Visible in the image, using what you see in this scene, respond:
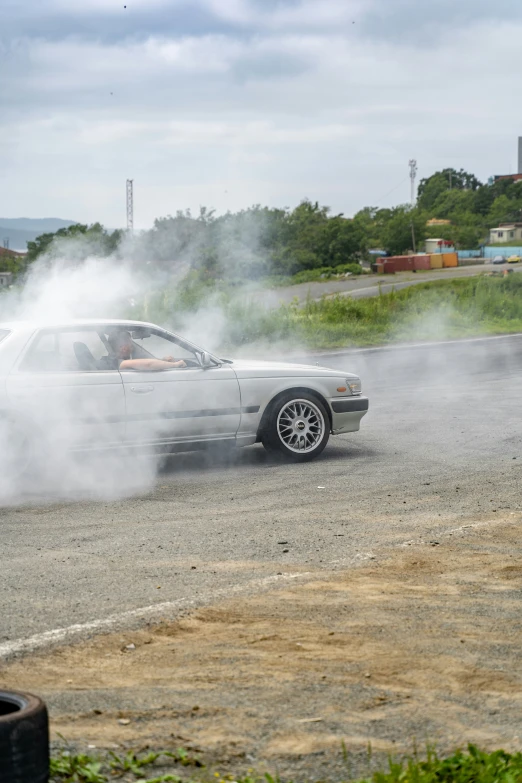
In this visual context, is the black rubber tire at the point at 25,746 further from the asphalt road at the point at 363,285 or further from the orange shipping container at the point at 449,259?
the orange shipping container at the point at 449,259

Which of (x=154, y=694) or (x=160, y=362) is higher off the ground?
(x=160, y=362)

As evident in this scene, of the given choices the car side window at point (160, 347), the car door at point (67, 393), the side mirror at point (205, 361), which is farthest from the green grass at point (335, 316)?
the car door at point (67, 393)

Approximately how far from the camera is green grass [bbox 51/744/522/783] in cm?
334

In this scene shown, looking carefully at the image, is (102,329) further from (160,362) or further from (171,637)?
(171,637)

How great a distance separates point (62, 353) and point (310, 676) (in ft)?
17.5

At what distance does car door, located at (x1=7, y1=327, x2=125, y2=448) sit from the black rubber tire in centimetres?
541

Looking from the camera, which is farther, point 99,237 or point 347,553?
point 99,237

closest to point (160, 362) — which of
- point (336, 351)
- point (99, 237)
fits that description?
point (99, 237)

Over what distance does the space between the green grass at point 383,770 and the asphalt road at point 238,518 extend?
1.33 metres

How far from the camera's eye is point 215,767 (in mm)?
3496

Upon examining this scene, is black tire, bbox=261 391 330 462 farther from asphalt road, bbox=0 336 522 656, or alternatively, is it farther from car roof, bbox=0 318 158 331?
car roof, bbox=0 318 158 331

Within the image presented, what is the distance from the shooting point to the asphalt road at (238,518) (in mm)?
5676

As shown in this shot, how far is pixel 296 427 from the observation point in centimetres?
990

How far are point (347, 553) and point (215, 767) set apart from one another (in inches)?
119
